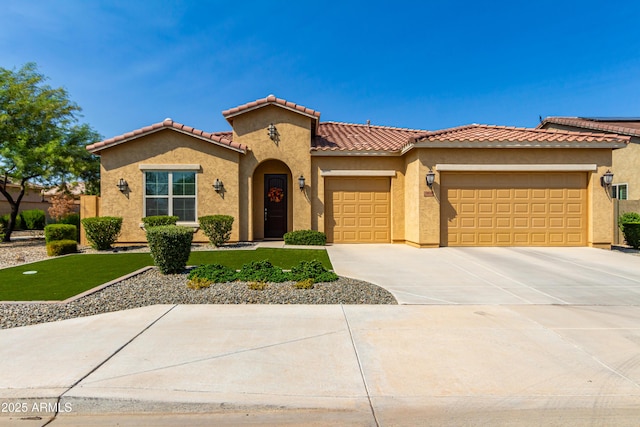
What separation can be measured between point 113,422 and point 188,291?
3.75m

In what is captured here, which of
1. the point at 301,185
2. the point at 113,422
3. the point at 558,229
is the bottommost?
the point at 113,422

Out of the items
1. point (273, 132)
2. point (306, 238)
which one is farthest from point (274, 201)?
point (273, 132)

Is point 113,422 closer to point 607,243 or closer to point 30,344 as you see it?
point 30,344

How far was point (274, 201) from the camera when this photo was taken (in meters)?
14.4

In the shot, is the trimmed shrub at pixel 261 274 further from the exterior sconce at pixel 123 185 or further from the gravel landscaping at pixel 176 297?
the exterior sconce at pixel 123 185

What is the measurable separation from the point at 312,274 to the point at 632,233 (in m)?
12.5

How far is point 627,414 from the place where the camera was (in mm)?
2842

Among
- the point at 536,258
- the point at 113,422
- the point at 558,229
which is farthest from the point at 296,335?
the point at 558,229

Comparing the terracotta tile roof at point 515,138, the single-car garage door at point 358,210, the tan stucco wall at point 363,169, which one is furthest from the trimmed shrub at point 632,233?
the single-car garage door at point 358,210

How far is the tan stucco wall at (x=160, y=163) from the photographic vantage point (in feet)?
42.9

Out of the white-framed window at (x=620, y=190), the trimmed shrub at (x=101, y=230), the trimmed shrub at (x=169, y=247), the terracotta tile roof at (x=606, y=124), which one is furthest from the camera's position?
the terracotta tile roof at (x=606, y=124)

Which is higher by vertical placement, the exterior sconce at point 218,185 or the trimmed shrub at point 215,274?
the exterior sconce at point 218,185

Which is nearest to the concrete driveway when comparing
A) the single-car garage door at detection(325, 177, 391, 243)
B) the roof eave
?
the single-car garage door at detection(325, 177, 391, 243)

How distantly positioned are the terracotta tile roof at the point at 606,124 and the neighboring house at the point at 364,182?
228 inches
